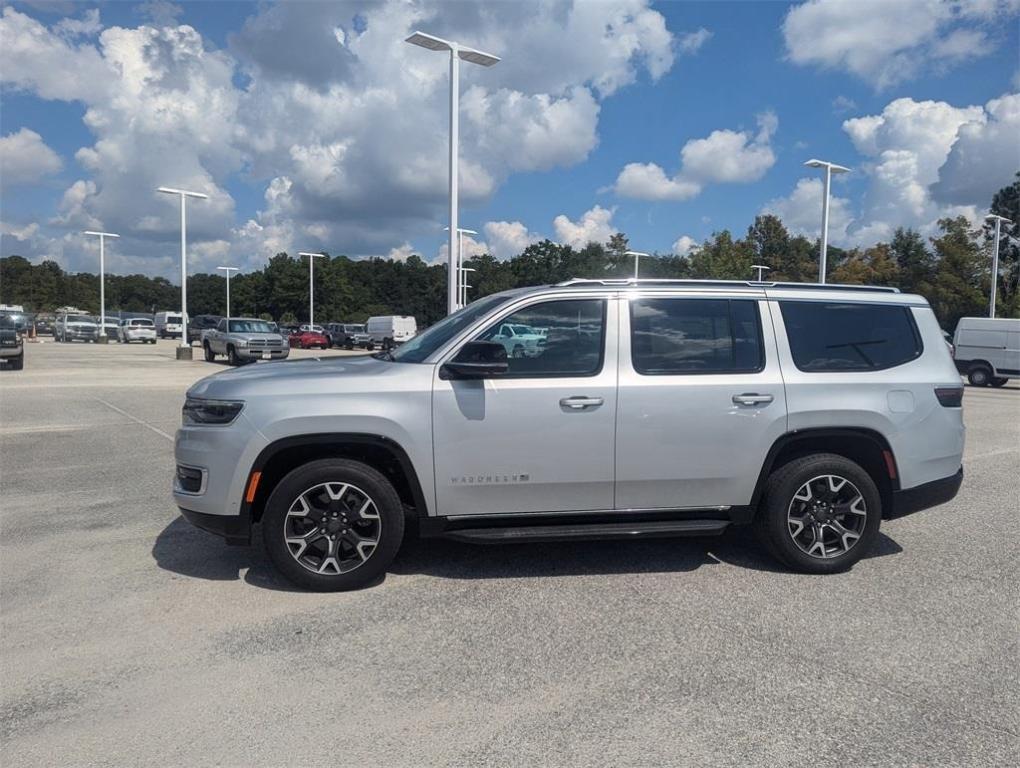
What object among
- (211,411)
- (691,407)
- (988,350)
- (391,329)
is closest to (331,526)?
(211,411)

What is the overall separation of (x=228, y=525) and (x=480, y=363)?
1.81m

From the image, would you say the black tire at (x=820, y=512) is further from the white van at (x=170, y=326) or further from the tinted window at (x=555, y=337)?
the white van at (x=170, y=326)

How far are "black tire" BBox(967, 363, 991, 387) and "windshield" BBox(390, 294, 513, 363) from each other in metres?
25.0

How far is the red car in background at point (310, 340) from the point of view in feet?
169

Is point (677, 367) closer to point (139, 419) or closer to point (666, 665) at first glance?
point (666, 665)

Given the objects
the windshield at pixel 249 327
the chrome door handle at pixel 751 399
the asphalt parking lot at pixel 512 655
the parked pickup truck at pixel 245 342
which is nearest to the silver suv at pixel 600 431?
the chrome door handle at pixel 751 399

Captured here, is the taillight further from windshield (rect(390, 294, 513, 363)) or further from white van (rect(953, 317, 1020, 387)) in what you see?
white van (rect(953, 317, 1020, 387))

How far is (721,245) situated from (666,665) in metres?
69.2

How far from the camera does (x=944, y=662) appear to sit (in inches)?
154

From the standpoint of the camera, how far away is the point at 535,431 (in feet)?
15.7

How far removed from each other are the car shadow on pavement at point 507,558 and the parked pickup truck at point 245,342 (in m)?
23.5

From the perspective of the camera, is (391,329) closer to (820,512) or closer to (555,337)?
(555,337)

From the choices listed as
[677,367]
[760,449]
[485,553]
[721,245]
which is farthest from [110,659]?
[721,245]

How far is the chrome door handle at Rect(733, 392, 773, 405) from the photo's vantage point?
4977mm
